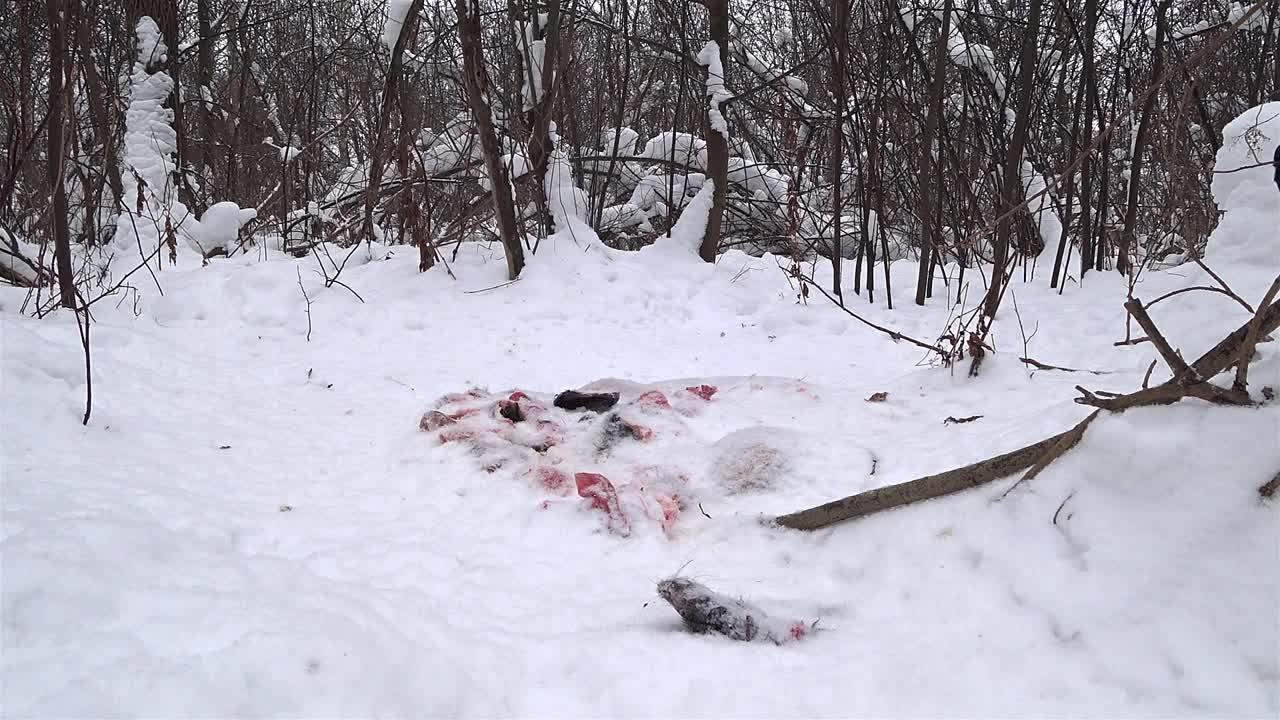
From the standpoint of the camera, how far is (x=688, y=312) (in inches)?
191

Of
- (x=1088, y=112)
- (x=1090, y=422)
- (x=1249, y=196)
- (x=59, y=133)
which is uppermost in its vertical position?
(x=1088, y=112)

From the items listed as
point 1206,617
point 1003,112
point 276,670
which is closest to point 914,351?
point 1003,112

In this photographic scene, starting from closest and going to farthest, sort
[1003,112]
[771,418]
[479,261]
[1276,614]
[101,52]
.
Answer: [1276,614] → [771,418] → [1003,112] → [479,261] → [101,52]

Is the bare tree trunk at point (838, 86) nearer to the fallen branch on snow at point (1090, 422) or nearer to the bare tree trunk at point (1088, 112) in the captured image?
the bare tree trunk at point (1088, 112)

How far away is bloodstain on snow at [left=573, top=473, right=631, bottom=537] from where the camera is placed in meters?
2.09

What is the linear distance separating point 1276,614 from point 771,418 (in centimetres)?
173

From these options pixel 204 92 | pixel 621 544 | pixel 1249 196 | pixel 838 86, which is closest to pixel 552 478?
pixel 621 544

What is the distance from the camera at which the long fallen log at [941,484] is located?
5.12ft

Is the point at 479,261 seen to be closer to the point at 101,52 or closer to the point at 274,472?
the point at 274,472

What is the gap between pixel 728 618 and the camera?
1.55 metres

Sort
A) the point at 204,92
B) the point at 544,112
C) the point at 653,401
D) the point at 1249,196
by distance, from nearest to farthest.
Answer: the point at 1249,196 < the point at 653,401 < the point at 544,112 < the point at 204,92

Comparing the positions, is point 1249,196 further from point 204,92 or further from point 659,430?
point 204,92

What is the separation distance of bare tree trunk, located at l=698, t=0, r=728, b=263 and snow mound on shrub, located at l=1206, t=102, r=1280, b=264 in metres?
3.35

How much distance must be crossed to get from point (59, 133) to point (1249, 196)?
514 centimetres
